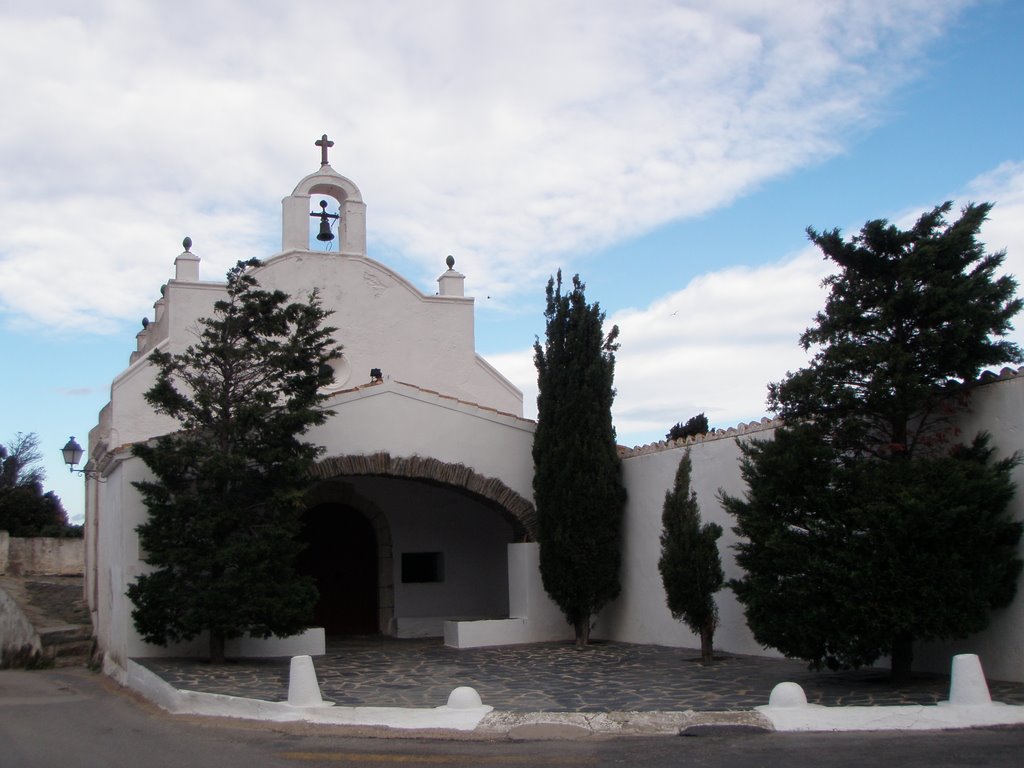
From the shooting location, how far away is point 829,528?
934 cm

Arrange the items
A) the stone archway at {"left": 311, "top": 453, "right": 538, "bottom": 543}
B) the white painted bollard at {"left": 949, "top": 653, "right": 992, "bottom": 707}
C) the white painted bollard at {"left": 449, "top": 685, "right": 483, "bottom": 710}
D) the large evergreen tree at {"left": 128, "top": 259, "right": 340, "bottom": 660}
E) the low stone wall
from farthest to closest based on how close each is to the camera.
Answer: the low stone wall
the stone archway at {"left": 311, "top": 453, "right": 538, "bottom": 543}
the large evergreen tree at {"left": 128, "top": 259, "right": 340, "bottom": 660}
the white painted bollard at {"left": 449, "top": 685, "right": 483, "bottom": 710}
the white painted bollard at {"left": 949, "top": 653, "right": 992, "bottom": 707}

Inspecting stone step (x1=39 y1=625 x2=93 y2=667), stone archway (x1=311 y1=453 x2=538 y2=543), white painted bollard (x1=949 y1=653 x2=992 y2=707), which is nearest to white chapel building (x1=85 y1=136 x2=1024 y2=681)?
stone archway (x1=311 y1=453 x2=538 y2=543)

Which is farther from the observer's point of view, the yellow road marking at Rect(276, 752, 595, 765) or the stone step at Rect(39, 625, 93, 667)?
the stone step at Rect(39, 625, 93, 667)

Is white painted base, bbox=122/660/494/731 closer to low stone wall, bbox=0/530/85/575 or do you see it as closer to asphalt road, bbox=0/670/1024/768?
asphalt road, bbox=0/670/1024/768

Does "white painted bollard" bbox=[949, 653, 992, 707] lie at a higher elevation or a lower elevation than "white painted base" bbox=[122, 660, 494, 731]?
higher

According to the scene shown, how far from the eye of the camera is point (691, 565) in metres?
11.7

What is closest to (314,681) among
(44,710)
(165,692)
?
(165,692)

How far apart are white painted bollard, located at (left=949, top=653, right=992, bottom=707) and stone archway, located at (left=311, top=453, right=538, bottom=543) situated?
7.72 meters

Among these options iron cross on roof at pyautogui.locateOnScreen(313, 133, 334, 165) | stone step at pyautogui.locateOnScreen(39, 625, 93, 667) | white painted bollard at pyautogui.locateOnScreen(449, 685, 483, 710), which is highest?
iron cross on roof at pyautogui.locateOnScreen(313, 133, 334, 165)

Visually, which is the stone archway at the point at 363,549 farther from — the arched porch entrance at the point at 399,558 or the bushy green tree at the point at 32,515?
the bushy green tree at the point at 32,515

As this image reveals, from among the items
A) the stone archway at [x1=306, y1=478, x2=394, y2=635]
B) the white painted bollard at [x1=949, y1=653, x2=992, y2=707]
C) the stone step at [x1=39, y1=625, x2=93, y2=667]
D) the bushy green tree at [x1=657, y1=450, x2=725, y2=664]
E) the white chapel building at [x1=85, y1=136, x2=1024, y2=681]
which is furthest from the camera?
the stone archway at [x1=306, y1=478, x2=394, y2=635]

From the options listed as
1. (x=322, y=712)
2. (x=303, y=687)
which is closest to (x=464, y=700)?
(x=322, y=712)

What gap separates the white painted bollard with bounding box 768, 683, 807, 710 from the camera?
8258 mm

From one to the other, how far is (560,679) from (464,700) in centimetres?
263
